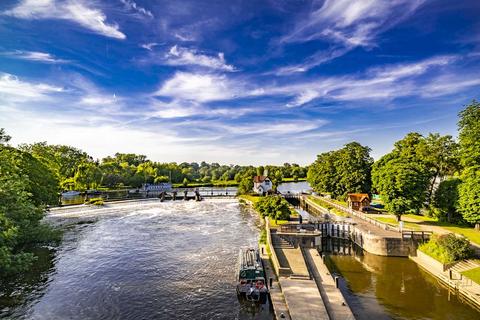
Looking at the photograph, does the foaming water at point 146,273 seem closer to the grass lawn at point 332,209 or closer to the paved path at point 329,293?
the paved path at point 329,293

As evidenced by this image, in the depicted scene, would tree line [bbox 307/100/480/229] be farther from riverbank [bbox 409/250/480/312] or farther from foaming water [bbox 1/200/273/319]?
foaming water [bbox 1/200/273/319]

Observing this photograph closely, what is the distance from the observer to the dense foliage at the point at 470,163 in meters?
39.5

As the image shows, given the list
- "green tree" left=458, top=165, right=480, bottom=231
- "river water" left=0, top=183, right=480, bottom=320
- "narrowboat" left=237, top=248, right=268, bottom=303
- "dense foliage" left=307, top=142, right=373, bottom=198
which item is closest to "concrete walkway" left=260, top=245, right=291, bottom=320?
"narrowboat" left=237, top=248, right=268, bottom=303

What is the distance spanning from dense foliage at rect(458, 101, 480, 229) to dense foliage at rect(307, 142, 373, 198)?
2551 cm

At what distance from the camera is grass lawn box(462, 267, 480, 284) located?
2861cm

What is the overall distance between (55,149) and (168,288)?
14330 centimetres

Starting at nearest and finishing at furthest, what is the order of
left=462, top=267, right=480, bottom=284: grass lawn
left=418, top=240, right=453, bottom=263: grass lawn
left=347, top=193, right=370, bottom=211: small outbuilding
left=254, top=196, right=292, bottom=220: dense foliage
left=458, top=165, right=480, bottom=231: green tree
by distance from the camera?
1. left=462, top=267, right=480, bottom=284: grass lawn
2. left=418, top=240, right=453, bottom=263: grass lawn
3. left=458, top=165, right=480, bottom=231: green tree
4. left=254, top=196, right=292, bottom=220: dense foliage
5. left=347, top=193, right=370, bottom=211: small outbuilding

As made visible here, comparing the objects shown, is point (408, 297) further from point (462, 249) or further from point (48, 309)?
point (48, 309)

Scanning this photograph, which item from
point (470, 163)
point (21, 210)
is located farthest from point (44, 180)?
point (470, 163)

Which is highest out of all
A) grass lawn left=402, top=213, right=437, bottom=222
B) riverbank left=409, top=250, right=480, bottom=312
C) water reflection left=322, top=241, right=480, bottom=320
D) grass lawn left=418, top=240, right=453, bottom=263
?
grass lawn left=402, top=213, right=437, bottom=222

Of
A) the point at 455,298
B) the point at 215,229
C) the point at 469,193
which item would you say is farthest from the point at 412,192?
the point at 215,229

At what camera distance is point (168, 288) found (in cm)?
2973

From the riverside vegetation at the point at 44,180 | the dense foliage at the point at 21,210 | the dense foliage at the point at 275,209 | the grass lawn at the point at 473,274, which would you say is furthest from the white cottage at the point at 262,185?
the grass lawn at the point at 473,274

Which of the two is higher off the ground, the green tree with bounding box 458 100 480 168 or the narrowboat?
the green tree with bounding box 458 100 480 168
